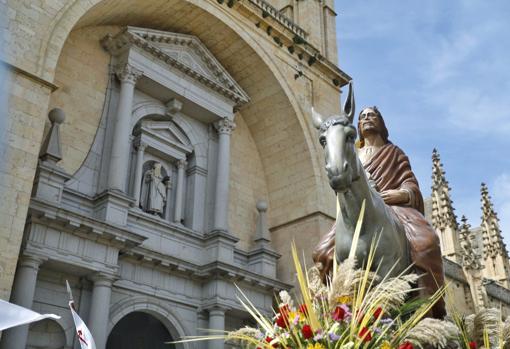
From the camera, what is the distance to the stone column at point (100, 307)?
10.9 meters

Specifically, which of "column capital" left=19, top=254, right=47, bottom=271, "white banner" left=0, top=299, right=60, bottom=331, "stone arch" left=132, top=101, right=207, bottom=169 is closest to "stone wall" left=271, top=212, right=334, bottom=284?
"stone arch" left=132, top=101, right=207, bottom=169

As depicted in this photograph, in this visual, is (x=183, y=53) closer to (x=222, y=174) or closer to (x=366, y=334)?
(x=222, y=174)

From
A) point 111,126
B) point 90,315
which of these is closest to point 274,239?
point 111,126

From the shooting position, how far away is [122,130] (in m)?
13.5

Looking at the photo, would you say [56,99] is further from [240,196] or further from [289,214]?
[289,214]

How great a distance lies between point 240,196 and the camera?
16938 mm

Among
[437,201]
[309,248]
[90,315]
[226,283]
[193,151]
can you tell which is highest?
[437,201]

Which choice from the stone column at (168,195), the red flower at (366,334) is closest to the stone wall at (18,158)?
the stone column at (168,195)

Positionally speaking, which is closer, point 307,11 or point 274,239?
point 274,239

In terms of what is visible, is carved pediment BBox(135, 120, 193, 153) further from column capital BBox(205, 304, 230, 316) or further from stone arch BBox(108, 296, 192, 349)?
column capital BBox(205, 304, 230, 316)

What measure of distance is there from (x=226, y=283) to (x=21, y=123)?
6.10 metres

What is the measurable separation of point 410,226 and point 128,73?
1059cm

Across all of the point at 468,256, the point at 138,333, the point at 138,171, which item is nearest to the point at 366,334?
the point at 138,333

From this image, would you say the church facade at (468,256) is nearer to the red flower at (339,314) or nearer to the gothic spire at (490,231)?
the gothic spire at (490,231)
